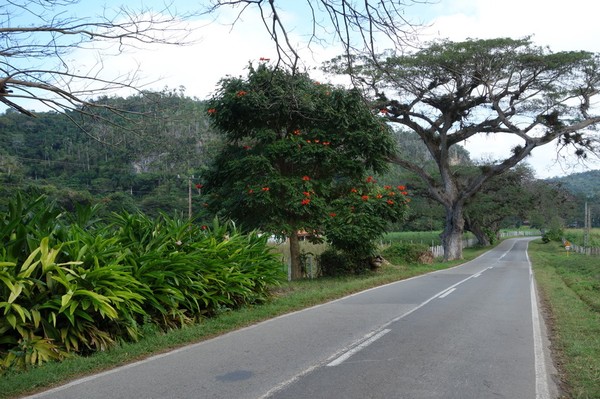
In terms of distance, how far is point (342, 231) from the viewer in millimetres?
17516

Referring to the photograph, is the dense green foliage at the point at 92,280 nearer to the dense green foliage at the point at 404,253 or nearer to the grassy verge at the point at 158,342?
the grassy verge at the point at 158,342

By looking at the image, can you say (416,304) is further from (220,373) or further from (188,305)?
(220,373)

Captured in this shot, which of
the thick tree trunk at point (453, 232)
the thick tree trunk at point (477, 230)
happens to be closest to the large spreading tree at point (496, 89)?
the thick tree trunk at point (453, 232)

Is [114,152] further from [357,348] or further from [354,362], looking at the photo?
[354,362]

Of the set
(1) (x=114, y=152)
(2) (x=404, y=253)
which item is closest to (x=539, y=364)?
(1) (x=114, y=152)

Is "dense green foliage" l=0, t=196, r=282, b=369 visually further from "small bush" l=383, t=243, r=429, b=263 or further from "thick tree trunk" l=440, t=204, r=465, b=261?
"thick tree trunk" l=440, t=204, r=465, b=261

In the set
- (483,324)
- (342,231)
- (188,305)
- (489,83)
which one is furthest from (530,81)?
(188,305)

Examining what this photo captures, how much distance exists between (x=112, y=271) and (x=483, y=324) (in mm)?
6673

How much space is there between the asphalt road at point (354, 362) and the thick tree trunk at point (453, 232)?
26005 millimetres

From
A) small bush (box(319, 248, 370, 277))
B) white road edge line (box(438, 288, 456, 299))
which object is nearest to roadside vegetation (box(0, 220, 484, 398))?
white road edge line (box(438, 288, 456, 299))

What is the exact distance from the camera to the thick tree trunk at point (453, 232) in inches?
1453

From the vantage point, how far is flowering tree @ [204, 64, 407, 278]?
16.8 metres

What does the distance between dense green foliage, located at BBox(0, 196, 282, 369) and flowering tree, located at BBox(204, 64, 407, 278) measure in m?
6.18

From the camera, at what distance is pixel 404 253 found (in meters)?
29.2
